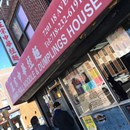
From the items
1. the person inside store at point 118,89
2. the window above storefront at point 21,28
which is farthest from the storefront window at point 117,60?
the window above storefront at point 21,28

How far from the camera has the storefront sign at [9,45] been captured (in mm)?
12188

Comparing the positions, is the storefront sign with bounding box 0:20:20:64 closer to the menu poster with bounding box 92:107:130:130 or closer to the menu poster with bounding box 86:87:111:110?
the menu poster with bounding box 86:87:111:110

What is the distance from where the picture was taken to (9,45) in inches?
484

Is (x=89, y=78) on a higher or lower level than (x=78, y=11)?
lower

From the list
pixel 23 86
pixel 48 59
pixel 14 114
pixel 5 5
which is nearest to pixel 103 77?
pixel 48 59

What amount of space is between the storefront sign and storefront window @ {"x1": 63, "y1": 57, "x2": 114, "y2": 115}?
428cm

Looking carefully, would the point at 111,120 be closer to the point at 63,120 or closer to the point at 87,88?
the point at 87,88

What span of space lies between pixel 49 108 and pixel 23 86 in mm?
1746

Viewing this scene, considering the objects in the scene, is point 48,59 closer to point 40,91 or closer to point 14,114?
point 40,91

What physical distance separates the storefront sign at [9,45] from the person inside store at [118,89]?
20.7 feet

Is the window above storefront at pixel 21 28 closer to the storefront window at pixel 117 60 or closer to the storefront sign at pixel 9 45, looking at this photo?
the storefront sign at pixel 9 45

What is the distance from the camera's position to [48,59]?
6883 mm

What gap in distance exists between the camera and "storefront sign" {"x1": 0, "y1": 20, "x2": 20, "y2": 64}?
12.2 meters

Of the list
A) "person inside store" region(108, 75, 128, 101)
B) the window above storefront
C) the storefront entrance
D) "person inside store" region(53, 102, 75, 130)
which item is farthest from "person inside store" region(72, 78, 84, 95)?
the window above storefront
